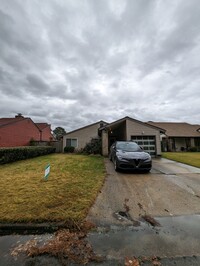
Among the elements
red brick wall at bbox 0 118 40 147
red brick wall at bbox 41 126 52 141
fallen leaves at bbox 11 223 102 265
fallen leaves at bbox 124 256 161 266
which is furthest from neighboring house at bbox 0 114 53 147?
fallen leaves at bbox 124 256 161 266

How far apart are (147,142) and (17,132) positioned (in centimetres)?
1802

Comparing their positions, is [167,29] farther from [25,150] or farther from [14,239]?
[25,150]

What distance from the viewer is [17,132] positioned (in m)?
21.2

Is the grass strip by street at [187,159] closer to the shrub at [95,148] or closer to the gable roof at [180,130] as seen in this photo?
the shrub at [95,148]

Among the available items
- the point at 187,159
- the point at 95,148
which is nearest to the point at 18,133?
the point at 95,148

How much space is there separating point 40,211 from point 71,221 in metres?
0.85

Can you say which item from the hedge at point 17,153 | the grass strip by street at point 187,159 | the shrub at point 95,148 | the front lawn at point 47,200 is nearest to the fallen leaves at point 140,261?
the front lawn at point 47,200

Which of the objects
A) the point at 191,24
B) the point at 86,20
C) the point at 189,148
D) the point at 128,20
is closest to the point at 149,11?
the point at 128,20

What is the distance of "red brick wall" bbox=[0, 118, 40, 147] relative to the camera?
1886 cm

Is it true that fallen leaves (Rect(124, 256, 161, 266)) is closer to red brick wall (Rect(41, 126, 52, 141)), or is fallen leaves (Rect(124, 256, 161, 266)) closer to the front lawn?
the front lawn

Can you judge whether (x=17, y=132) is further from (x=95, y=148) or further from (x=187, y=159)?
(x=187, y=159)

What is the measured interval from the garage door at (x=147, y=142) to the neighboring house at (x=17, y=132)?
16198 mm

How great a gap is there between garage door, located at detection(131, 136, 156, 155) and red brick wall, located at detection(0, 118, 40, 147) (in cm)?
1618

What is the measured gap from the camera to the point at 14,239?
2.42 metres
